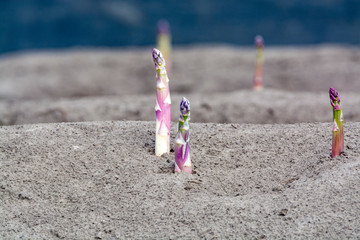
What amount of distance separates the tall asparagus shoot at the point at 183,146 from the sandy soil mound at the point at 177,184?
0.05m

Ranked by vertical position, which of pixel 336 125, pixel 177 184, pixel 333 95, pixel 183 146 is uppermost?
pixel 333 95

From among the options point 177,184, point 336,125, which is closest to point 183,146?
point 177,184

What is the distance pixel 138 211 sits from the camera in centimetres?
268

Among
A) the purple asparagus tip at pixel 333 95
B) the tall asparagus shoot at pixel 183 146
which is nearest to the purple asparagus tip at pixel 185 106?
the tall asparagus shoot at pixel 183 146

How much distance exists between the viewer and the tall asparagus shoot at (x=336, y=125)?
9.30 feet

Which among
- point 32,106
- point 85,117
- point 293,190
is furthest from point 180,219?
point 32,106

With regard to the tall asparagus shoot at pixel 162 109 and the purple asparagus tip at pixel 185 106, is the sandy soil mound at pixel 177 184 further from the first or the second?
the purple asparagus tip at pixel 185 106

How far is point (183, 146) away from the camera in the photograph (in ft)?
9.54

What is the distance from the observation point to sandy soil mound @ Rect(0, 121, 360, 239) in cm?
254

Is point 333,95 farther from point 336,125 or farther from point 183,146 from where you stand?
point 183,146

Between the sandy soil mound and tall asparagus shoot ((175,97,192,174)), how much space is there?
50 mm

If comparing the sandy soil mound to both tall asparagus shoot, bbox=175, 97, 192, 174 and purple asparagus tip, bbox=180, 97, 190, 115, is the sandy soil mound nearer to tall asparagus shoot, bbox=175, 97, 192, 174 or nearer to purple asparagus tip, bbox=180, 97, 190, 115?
tall asparagus shoot, bbox=175, 97, 192, 174

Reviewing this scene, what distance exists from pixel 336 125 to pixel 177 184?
82cm

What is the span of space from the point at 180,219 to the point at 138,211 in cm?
21
